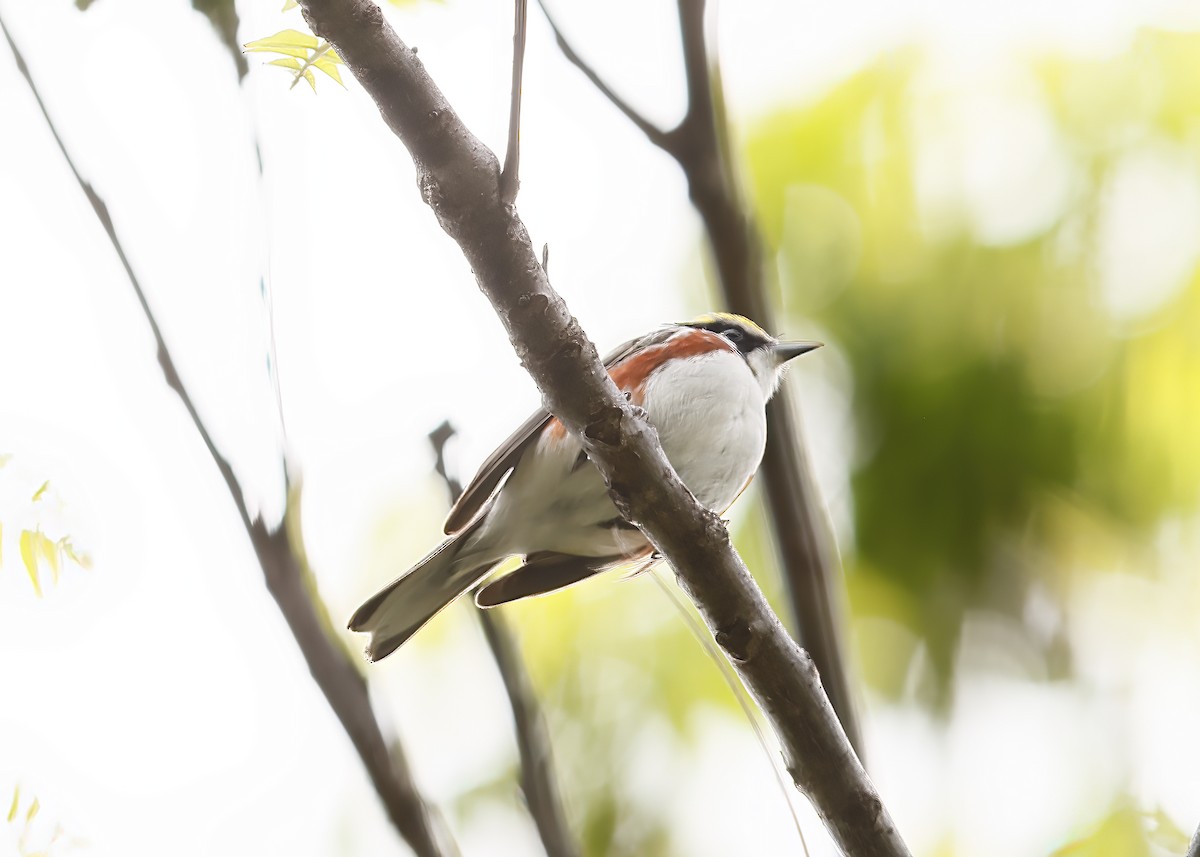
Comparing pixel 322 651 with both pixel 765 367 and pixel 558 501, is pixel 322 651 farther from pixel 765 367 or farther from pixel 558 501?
pixel 765 367

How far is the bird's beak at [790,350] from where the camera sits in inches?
150

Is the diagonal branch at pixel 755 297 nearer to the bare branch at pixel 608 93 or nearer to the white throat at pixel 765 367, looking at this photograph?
the bare branch at pixel 608 93

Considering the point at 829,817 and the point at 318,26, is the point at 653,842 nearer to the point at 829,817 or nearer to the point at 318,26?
the point at 829,817

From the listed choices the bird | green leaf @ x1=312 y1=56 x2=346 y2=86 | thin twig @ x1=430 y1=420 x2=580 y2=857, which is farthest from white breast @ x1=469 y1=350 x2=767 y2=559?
green leaf @ x1=312 y1=56 x2=346 y2=86

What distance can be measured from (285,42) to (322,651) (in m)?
0.99

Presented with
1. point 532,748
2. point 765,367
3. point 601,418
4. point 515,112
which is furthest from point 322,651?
point 765,367

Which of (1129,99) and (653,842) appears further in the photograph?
(1129,99)

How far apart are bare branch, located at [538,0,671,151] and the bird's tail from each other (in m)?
1.33

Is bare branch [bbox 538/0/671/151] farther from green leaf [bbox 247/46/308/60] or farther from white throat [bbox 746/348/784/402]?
white throat [bbox 746/348/784/402]

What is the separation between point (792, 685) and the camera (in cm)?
190

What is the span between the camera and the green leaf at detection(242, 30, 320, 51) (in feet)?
5.81

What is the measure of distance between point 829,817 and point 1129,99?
3.86 meters

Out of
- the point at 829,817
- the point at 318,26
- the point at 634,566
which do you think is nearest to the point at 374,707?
the point at 829,817

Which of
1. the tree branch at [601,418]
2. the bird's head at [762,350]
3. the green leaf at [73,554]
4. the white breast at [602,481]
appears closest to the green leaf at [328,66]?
the tree branch at [601,418]
